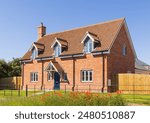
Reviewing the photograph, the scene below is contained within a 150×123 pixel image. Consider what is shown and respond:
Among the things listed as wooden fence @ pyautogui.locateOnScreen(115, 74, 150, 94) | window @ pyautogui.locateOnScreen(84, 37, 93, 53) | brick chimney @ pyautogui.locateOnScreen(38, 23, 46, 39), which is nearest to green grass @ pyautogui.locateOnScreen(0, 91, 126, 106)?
wooden fence @ pyautogui.locateOnScreen(115, 74, 150, 94)

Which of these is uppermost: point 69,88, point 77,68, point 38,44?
point 38,44

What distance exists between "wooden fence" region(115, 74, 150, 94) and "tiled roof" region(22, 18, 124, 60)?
440 cm

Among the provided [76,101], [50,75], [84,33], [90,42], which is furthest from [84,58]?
[76,101]

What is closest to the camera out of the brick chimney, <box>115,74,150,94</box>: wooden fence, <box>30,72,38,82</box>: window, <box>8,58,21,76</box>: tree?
<box>115,74,150,94</box>: wooden fence

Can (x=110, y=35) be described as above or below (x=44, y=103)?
above

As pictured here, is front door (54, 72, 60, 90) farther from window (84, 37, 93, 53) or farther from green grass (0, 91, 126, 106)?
green grass (0, 91, 126, 106)

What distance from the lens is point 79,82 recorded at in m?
37.3

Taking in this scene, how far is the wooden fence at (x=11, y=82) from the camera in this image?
4954cm

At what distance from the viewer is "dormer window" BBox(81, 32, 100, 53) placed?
36.3 metres

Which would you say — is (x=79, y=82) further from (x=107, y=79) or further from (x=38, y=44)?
(x=38, y=44)

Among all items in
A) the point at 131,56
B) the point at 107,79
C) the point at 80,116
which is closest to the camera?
the point at 80,116

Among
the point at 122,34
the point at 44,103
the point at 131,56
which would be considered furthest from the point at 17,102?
the point at 131,56

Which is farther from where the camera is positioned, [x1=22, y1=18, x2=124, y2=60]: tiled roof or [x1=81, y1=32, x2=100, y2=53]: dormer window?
[x1=81, y1=32, x2=100, y2=53]: dormer window

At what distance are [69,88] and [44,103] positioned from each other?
2258 centimetres
